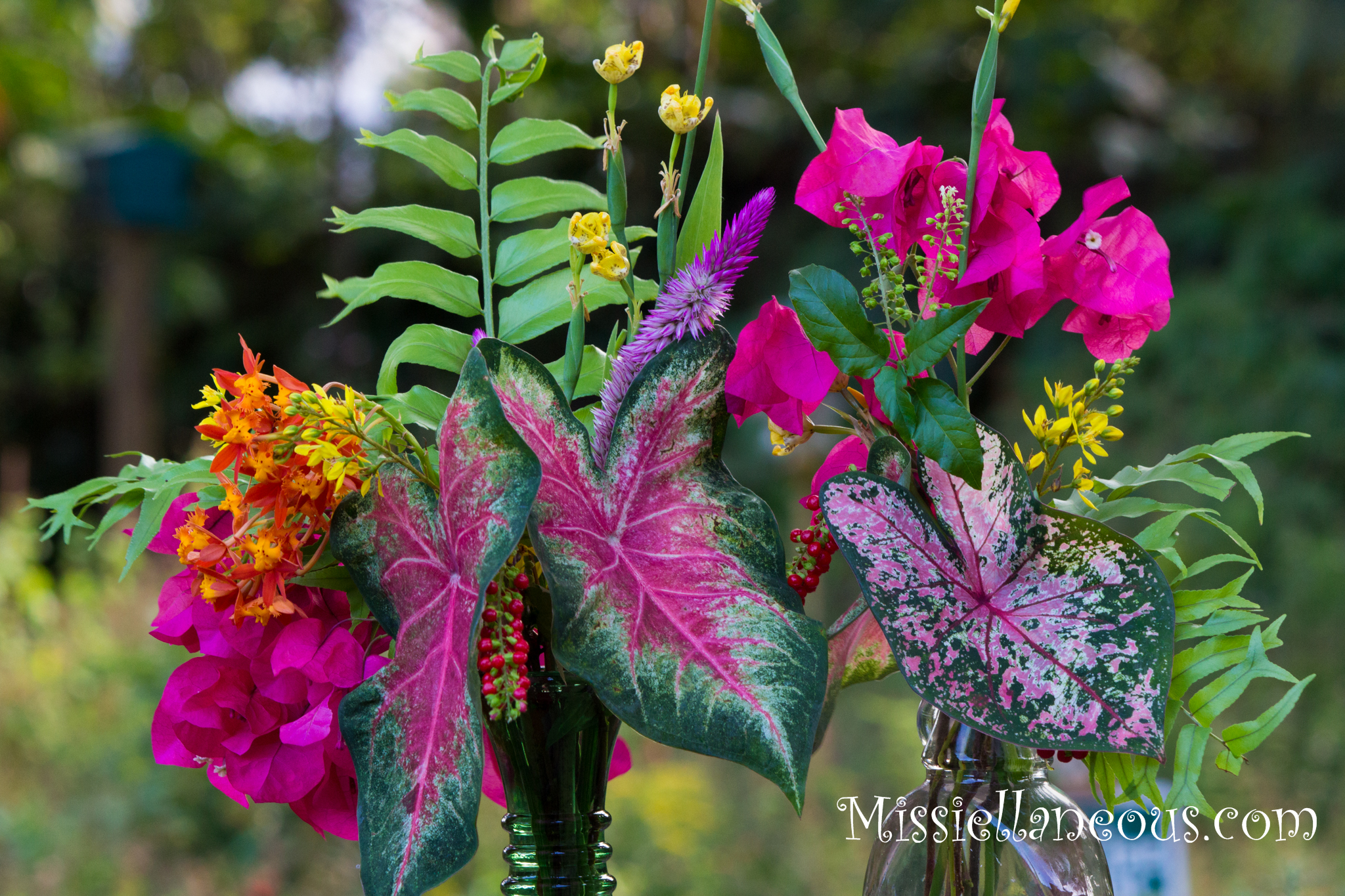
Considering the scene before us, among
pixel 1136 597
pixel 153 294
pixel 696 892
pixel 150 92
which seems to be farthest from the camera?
pixel 150 92

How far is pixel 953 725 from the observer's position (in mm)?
496

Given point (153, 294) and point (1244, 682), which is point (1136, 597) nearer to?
point (1244, 682)

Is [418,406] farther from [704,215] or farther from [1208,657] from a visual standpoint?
[1208,657]

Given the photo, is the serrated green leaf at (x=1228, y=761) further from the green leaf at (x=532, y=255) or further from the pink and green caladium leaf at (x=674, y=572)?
the green leaf at (x=532, y=255)

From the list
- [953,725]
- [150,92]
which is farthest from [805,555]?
[150,92]

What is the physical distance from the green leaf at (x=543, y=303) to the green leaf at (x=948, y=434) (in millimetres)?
163

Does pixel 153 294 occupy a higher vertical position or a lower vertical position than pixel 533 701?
higher

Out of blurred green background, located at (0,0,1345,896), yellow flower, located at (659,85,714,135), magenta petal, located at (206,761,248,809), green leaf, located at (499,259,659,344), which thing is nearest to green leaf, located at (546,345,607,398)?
green leaf, located at (499,259,659,344)

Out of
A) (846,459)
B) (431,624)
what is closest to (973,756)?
(846,459)

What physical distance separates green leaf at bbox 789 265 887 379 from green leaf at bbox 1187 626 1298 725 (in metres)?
0.18

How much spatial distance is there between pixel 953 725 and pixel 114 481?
384 millimetres

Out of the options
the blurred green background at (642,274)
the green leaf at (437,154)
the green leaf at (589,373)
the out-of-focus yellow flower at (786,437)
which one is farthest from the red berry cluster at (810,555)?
the blurred green background at (642,274)

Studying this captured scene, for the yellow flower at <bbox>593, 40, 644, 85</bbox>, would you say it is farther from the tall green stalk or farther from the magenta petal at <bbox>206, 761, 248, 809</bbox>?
the magenta petal at <bbox>206, 761, 248, 809</bbox>

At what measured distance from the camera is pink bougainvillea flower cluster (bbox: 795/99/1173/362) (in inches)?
17.2
